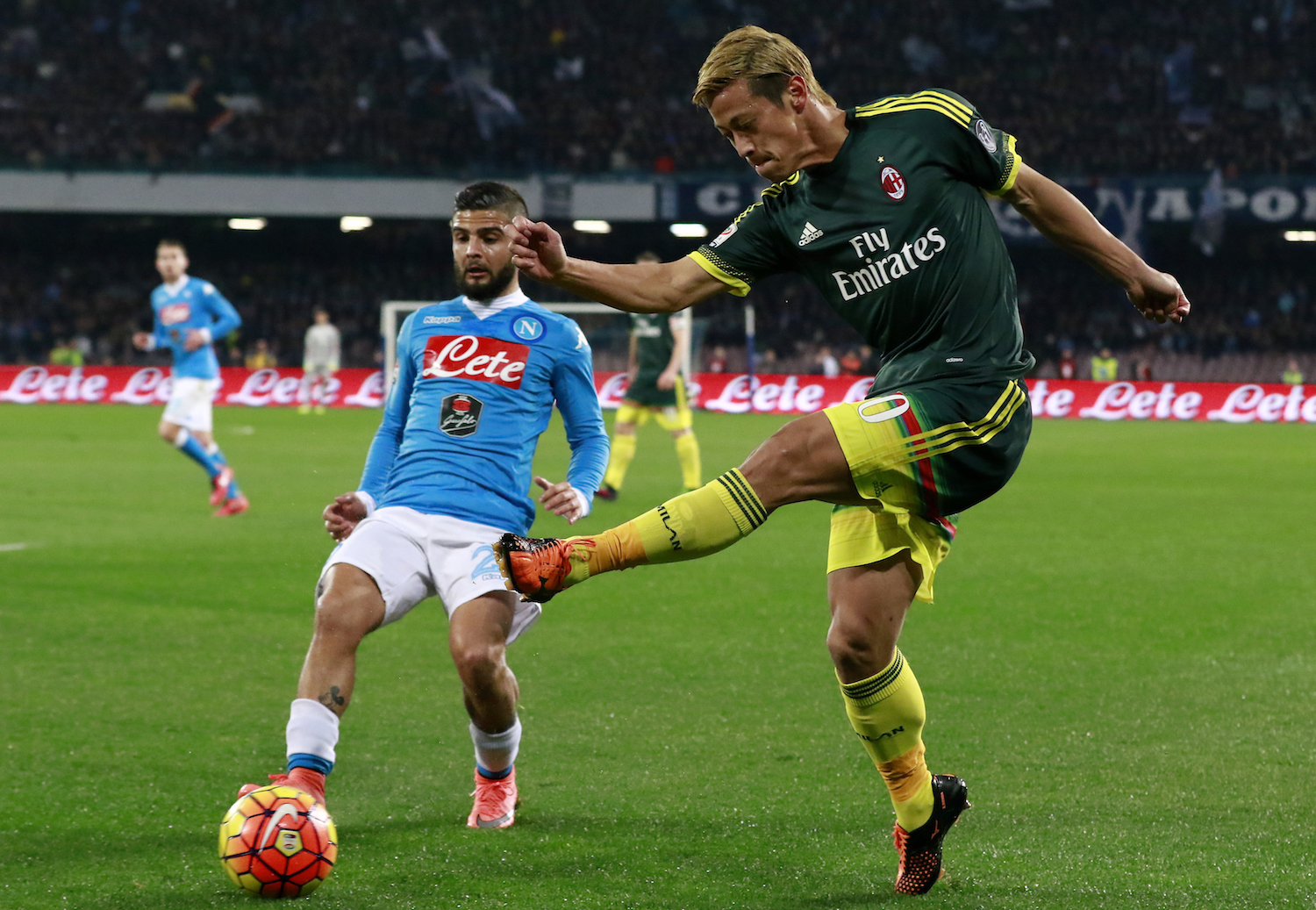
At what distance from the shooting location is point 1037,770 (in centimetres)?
473

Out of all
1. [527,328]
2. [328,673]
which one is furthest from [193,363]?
[328,673]

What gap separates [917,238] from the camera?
346cm

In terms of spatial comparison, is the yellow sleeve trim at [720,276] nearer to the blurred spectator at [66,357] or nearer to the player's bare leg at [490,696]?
the player's bare leg at [490,696]

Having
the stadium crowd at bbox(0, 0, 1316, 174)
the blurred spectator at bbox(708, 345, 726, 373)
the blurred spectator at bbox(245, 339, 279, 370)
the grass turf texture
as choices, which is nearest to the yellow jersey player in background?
the grass turf texture

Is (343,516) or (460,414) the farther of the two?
(460,414)

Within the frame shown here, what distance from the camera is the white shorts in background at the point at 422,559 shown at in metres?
4.03

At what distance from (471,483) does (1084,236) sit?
1852 mm

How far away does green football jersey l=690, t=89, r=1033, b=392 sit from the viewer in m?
3.46

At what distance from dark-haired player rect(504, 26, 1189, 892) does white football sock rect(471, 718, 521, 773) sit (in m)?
1.02

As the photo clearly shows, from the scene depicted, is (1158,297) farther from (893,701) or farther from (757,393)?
(757,393)

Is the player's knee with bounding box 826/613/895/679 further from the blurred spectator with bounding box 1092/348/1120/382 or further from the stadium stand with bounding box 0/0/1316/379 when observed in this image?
the stadium stand with bounding box 0/0/1316/379

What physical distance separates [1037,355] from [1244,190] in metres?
6.04

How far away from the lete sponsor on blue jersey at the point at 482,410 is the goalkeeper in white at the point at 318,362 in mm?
23172

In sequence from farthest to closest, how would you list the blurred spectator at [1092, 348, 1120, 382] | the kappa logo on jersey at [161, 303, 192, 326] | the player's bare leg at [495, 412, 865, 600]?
the blurred spectator at [1092, 348, 1120, 382], the kappa logo on jersey at [161, 303, 192, 326], the player's bare leg at [495, 412, 865, 600]
